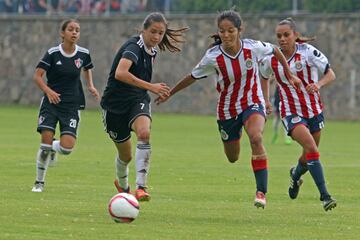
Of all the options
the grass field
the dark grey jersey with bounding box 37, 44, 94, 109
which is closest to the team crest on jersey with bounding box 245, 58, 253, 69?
the grass field

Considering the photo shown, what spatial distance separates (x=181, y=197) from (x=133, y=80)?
2435 millimetres

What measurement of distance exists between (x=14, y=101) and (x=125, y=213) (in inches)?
1431

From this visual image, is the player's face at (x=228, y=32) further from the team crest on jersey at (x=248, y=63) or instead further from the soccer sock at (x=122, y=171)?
the soccer sock at (x=122, y=171)

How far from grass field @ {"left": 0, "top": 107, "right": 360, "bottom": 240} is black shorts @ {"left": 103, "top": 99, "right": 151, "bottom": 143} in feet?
2.73

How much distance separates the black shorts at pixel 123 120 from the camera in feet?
47.9

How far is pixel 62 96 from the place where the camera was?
16688 mm

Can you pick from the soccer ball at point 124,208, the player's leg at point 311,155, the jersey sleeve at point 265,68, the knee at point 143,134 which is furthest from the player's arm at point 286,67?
the soccer ball at point 124,208

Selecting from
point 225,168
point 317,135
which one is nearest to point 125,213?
point 317,135

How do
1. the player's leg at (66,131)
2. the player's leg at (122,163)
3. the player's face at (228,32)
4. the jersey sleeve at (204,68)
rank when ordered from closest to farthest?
the player's face at (228,32) → the jersey sleeve at (204,68) → the player's leg at (122,163) → the player's leg at (66,131)

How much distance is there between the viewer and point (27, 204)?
46.8 ft

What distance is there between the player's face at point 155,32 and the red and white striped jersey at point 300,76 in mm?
1328

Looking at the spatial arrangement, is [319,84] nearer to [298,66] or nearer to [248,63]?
[298,66]

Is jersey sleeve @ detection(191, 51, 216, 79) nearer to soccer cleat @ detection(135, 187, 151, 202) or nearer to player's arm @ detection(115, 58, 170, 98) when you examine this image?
player's arm @ detection(115, 58, 170, 98)

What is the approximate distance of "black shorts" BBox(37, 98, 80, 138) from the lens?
16.5 meters
